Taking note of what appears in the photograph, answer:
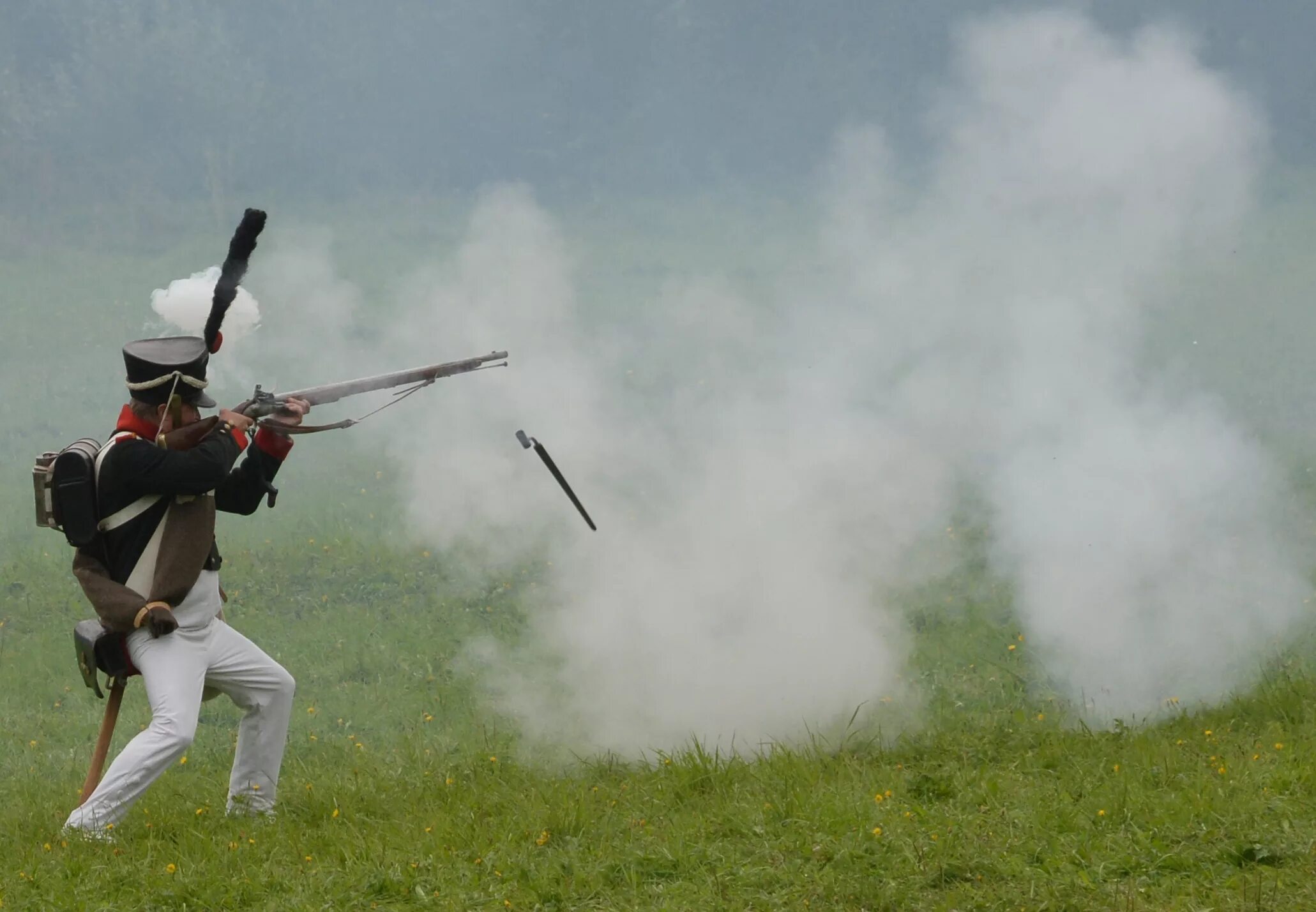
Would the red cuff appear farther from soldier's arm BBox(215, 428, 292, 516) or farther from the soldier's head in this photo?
the soldier's head

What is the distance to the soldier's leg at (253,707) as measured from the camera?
20.7ft

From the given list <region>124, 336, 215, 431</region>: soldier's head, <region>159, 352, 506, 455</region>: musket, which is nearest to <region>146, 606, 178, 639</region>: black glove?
<region>159, 352, 506, 455</region>: musket

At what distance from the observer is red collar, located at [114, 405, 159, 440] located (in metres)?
6.08

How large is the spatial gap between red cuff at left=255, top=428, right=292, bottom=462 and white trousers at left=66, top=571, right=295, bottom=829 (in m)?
0.63

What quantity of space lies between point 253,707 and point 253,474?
1052mm

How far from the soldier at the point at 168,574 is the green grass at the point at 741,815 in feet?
1.33

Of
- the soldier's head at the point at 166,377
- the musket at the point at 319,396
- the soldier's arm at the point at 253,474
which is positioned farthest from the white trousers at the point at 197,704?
the soldier's head at the point at 166,377

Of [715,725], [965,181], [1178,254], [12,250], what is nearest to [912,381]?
[965,181]

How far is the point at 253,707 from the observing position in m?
6.38

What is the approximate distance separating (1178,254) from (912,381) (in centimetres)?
675

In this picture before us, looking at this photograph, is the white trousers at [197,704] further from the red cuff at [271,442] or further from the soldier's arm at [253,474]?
the red cuff at [271,442]

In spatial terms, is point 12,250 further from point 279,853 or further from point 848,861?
point 848,861

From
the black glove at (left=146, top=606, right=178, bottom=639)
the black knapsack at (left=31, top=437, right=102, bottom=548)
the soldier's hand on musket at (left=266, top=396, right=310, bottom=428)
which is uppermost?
the soldier's hand on musket at (left=266, top=396, right=310, bottom=428)

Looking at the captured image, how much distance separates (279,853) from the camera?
5.81 meters
